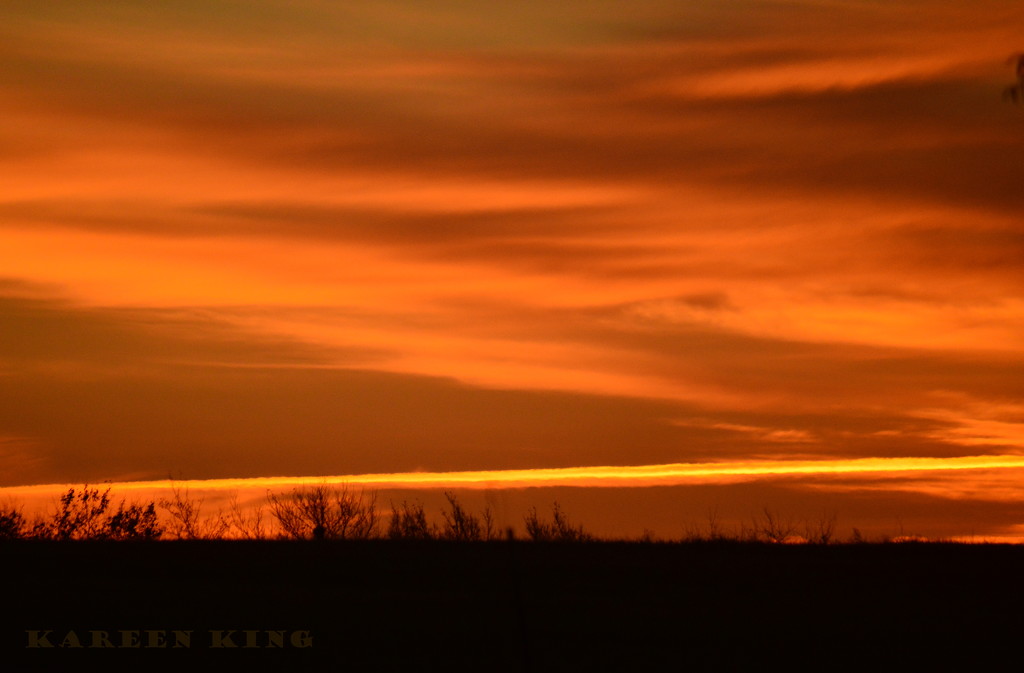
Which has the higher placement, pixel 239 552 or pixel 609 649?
pixel 239 552

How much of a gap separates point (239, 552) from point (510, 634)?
425 inches

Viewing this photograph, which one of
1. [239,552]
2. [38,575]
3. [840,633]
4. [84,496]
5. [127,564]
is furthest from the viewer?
[84,496]

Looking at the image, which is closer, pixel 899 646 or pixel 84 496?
pixel 899 646

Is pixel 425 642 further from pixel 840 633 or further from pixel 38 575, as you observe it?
pixel 38 575

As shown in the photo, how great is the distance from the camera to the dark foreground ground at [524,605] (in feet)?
61.7

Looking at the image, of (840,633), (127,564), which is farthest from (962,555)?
(127,564)

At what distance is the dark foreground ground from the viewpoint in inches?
741

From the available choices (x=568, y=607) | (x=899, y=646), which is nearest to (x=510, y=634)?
(x=568, y=607)

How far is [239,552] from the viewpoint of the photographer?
28734 millimetres

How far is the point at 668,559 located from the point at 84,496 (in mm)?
19487

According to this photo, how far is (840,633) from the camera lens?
21297mm

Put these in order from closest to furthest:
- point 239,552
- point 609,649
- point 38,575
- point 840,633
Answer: point 609,649
point 840,633
point 38,575
point 239,552

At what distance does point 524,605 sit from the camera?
22125mm

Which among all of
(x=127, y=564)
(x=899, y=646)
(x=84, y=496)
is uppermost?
(x=84, y=496)
